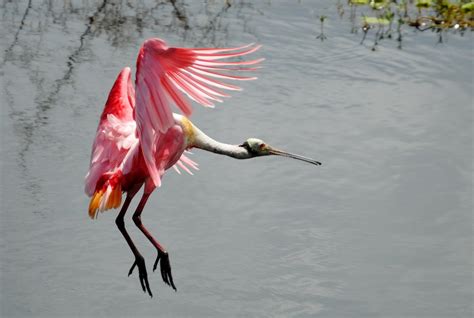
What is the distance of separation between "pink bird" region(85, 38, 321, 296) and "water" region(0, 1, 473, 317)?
523 mm

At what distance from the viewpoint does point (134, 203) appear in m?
5.64

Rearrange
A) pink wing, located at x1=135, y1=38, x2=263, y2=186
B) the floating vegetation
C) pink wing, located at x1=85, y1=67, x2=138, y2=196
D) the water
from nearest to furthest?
pink wing, located at x1=135, y1=38, x2=263, y2=186 < pink wing, located at x1=85, y1=67, x2=138, y2=196 < the water < the floating vegetation

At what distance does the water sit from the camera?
5.10 metres

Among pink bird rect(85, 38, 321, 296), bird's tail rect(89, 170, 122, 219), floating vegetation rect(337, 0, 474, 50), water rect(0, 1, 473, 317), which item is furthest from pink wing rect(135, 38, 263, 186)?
floating vegetation rect(337, 0, 474, 50)

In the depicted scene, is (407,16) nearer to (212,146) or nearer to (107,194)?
(212,146)

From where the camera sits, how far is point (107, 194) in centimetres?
441

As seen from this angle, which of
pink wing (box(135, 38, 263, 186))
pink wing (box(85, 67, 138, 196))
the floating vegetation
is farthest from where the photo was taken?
the floating vegetation

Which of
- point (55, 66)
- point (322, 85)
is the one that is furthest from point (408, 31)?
point (55, 66)

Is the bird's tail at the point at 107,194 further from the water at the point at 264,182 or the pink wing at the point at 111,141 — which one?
the water at the point at 264,182

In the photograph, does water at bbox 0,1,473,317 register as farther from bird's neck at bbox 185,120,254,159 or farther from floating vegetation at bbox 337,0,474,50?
bird's neck at bbox 185,120,254,159

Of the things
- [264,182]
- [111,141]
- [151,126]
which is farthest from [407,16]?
[151,126]

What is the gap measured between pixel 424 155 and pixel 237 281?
1511 mm

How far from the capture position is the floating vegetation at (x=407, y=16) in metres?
7.79

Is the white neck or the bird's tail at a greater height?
the white neck
